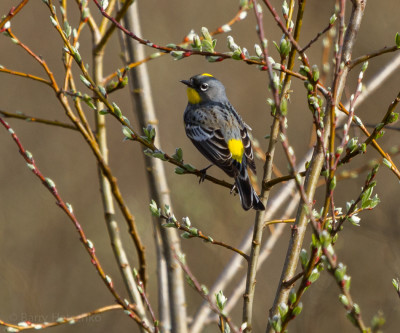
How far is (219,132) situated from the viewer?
4.33 m

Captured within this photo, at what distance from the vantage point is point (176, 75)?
368 inches

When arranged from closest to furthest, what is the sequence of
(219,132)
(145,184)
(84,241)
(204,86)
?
(84,241) < (219,132) < (204,86) < (145,184)

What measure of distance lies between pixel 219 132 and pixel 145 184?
4.66 metres

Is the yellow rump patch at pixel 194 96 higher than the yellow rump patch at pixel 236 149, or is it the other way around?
the yellow rump patch at pixel 194 96

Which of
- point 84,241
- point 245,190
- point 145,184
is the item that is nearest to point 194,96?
point 245,190

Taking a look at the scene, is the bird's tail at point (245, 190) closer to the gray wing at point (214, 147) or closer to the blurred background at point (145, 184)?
the gray wing at point (214, 147)

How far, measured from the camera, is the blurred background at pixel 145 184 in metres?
7.91

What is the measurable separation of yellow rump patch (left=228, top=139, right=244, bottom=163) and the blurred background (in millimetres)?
3523

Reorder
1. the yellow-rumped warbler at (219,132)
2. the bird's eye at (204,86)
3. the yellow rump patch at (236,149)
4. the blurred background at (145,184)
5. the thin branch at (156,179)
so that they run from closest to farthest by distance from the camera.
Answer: the thin branch at (156,179)
the yellow-rumped warbler at (219,132)
the yellow rump patch at (236,149)
the bird's eye at (204,86)
the blurred background at (145,184)

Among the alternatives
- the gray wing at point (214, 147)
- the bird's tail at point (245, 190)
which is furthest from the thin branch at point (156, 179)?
the gray wing at point (214, 147)

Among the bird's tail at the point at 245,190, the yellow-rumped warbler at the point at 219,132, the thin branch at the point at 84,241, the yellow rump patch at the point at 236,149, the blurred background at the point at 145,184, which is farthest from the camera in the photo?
the blurred background at the point at 145,184

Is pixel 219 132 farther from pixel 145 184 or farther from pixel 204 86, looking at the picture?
pixel 145 184

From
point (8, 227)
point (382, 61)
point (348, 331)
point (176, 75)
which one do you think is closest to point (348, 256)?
point (348, 331)

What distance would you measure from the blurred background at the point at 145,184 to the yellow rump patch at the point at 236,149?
352cm
